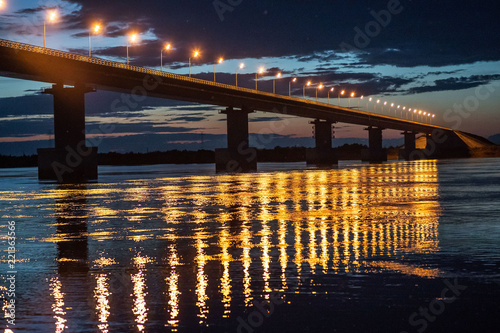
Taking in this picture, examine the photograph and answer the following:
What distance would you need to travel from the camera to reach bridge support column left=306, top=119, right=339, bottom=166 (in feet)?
496

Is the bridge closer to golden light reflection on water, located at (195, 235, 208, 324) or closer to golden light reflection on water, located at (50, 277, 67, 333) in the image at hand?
golden light reflection on water, located at (195, 235, 208, 324)

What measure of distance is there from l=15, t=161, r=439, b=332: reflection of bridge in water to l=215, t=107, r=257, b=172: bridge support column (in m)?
84.9

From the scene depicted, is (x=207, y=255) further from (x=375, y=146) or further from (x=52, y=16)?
(x=375, y=146)

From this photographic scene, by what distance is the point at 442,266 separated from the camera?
12633mm

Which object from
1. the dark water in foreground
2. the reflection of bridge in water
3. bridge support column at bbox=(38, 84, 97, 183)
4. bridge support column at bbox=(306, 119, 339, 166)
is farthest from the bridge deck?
the dark water in foreground

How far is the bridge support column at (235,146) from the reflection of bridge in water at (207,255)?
8487 centimetres

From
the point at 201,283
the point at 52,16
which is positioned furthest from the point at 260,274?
the point at 52,16

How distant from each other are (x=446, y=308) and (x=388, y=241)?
747 centimetres

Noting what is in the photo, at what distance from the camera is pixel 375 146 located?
190000 mm

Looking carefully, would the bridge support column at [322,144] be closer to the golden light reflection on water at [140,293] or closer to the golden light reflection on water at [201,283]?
the golden light reflection on water at [201,283]

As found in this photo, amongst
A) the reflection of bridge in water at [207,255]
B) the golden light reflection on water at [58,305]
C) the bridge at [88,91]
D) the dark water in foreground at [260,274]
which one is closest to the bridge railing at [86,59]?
the bridge at [88,91]

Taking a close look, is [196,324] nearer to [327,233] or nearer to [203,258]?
[203,258]

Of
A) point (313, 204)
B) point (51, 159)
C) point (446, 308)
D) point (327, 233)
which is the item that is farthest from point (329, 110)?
point (446, 308)

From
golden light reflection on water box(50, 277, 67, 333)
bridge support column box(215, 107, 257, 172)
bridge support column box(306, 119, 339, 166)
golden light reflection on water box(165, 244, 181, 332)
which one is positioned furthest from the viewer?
bridge support column box(306, 119, 339, 166)
